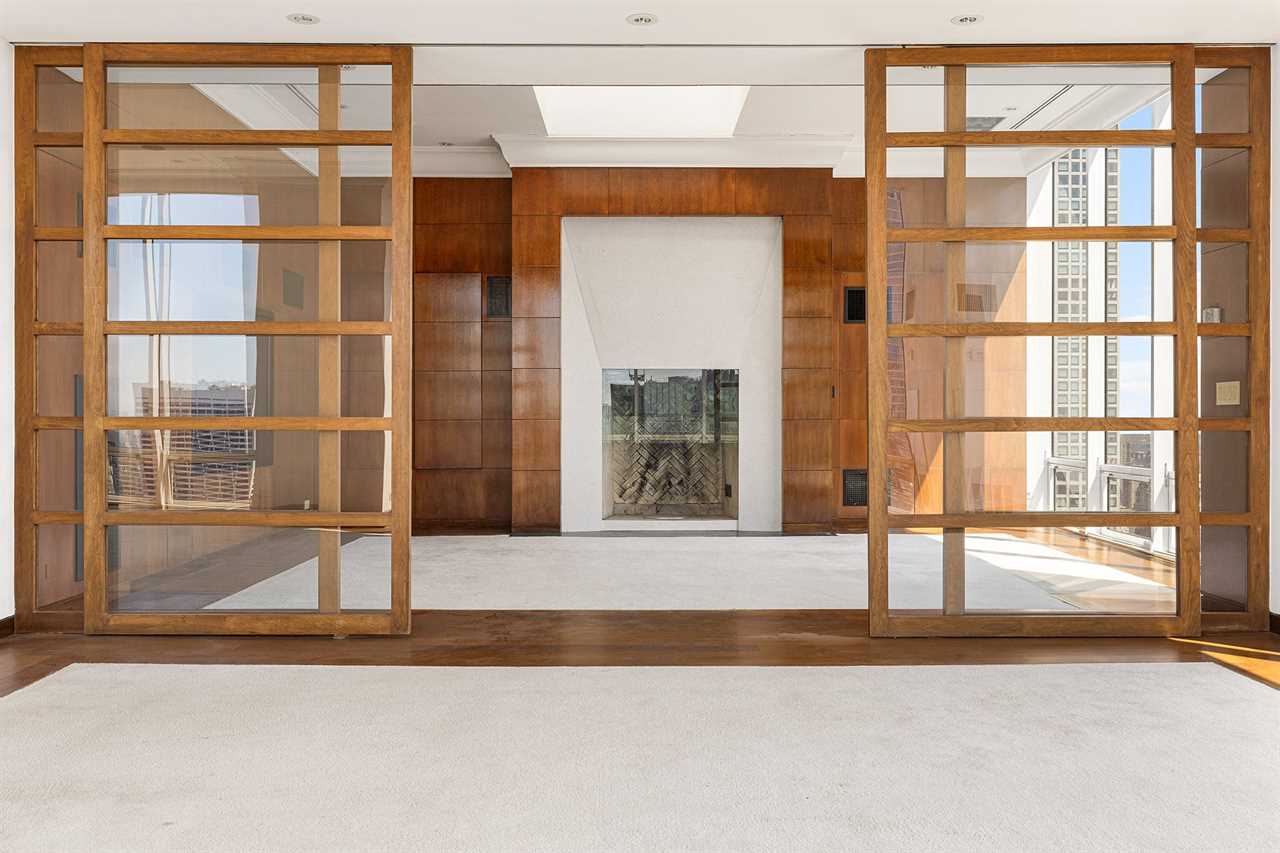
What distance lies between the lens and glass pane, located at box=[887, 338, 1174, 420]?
12.6 feet

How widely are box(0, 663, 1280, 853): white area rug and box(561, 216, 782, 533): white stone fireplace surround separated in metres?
4.16

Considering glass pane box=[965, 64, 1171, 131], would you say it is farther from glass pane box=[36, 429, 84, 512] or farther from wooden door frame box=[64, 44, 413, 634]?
glass pane box=[36, 429, 84, 512]

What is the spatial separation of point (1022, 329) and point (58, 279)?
4.35m


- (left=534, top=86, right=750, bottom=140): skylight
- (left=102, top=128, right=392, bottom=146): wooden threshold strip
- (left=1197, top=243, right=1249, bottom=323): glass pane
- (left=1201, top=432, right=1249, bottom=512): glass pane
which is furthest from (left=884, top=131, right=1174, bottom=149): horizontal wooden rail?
(left=534, top=86, right=750, bottom=140): skylight

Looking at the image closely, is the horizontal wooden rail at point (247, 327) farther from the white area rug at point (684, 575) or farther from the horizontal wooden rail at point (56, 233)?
the white area rug at point (684, 575)

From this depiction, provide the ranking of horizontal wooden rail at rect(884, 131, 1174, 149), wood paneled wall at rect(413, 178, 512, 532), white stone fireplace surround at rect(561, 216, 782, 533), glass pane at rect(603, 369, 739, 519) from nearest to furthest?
1. horizontal wooden rail at rect(884, 131, 1174, 149)
2. white stone fireplace surround at rect(561, 216, 782, 533)
3. glass pane at rect(603, 369, 739, 519)
4. wood paneled wall at rect(413, 178, 512, 532)

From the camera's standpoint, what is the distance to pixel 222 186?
3865 mm

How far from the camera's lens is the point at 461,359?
7.72 metres

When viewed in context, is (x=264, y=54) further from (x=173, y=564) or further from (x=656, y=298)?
(x=656, y=298)

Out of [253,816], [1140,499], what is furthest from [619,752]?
[1140,499]

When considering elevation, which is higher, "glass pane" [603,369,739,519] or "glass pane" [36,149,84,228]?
"glass pane" [36,149,84,228]

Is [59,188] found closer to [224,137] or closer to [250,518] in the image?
[224,137]

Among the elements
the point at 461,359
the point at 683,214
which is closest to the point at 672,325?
the point at 683,214

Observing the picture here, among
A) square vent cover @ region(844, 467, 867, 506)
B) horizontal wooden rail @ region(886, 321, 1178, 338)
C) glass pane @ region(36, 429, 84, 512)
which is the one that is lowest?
square vent cover @ region(844, 467, 867, 506)
